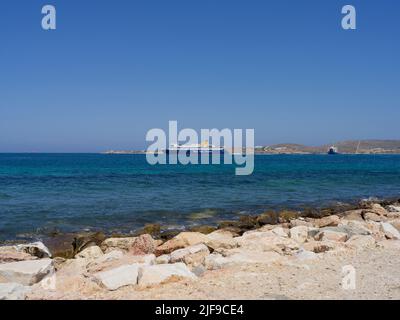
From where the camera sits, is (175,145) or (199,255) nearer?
(199,255)

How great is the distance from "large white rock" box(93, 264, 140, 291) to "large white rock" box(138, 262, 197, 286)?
12 centimetres

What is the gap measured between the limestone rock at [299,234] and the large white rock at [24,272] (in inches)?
248

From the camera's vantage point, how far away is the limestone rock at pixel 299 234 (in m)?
11.4

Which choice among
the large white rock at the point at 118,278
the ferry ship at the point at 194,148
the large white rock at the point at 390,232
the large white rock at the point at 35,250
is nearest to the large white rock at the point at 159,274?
the large white rock at the point at 118,278

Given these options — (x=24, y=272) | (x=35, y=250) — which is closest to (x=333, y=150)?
(x=35, y=250)

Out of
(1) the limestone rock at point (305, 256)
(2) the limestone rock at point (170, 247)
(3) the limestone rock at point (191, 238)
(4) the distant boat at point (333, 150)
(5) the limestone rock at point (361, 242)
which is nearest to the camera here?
(1) the limestone rock at point (305, 256)

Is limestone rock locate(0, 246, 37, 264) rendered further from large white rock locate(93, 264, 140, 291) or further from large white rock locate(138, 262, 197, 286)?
large white rock locate(138, 262, 197, 286)

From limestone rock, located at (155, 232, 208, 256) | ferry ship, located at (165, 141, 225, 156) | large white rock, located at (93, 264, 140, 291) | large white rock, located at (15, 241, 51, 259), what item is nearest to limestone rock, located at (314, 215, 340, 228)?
limestone rock, located at (155, 232, 208, 256)

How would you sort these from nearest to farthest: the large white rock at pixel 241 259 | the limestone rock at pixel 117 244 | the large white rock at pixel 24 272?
the large white rock at pixel 24 272 < the large white rock at pixel 241 259 < the limestone rock at pixel 117 244

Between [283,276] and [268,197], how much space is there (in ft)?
62.5

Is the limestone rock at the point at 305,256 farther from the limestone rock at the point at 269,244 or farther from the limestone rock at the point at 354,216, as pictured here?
the limestone rock at the point at 354,216

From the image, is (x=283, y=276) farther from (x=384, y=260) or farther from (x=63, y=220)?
(x=63, y=220)

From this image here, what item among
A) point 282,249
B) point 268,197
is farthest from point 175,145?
point 282,249
